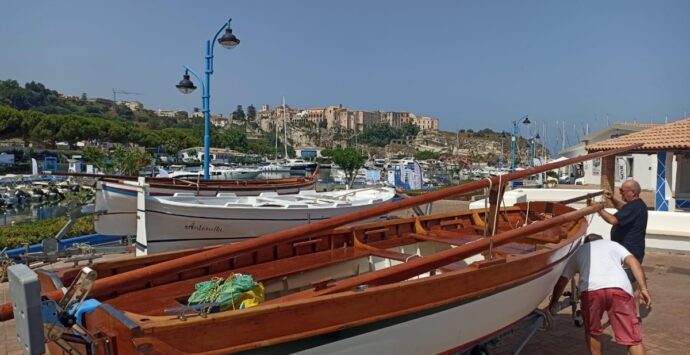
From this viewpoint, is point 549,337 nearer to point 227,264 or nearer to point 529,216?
point 529,216

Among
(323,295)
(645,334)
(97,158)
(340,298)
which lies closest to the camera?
(340,298)

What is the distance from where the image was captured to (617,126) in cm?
3173

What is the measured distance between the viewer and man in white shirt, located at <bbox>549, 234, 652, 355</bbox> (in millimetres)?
4324

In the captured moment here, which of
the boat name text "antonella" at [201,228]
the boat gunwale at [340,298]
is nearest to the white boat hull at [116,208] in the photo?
the boat name text "antonella" at [201,228]

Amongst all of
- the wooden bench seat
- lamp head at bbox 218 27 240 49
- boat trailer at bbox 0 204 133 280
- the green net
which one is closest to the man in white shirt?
the wooden bench seat

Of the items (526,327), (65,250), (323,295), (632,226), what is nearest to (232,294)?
(323,295)

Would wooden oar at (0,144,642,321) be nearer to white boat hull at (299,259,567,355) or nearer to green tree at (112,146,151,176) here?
white boat hull at (299,259,567,355)

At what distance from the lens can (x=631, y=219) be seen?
5566 mm

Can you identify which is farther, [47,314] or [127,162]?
[127,162]

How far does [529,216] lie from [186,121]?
16897cm

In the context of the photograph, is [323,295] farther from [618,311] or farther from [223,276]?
[618,311]

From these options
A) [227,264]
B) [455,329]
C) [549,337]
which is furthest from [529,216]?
[227,264]

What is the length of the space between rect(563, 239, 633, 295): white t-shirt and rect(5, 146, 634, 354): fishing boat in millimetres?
372

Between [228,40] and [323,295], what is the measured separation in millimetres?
10236
